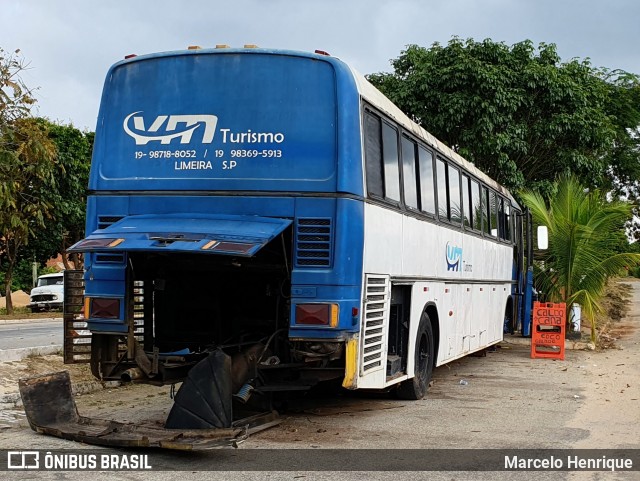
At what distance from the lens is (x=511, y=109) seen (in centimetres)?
2412

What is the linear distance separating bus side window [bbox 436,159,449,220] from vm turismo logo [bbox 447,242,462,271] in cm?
52

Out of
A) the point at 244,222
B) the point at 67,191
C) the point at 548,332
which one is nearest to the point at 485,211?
the point at 548,332

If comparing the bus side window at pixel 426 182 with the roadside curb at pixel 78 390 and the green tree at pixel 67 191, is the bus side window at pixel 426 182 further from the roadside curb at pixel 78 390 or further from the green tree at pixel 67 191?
the green tree at pixel 67 191

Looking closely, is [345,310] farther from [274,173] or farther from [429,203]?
[429,203]

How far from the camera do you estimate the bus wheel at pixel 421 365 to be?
10258mm

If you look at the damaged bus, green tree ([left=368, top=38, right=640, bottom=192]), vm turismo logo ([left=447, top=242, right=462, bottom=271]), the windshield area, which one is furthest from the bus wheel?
the windshield area

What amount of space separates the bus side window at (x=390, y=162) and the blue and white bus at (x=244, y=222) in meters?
0.03

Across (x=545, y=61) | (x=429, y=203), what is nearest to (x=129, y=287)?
(x=429, y=203)

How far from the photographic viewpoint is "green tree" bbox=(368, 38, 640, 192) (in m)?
23.9

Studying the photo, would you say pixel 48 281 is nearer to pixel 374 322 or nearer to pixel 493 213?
pixel 493 213

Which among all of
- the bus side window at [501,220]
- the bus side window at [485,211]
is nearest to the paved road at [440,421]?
the bus side window at [485,211]

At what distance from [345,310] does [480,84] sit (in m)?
17.7

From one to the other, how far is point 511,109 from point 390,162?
16091 mm

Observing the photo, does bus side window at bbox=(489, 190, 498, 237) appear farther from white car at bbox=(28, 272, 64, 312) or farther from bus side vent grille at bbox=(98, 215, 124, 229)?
white car at bbox=(28, 272, 64, 312)
